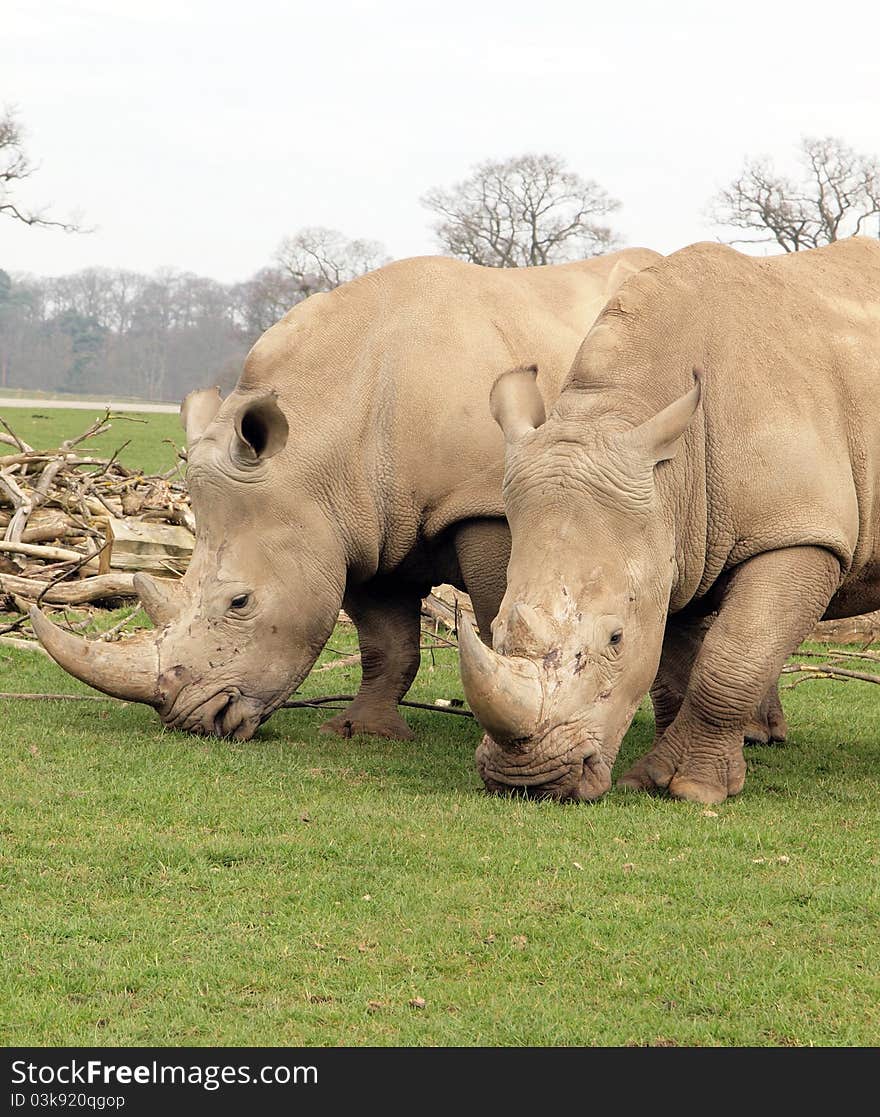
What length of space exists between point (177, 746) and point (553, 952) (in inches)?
135

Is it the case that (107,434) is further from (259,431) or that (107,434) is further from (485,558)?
(485,558)

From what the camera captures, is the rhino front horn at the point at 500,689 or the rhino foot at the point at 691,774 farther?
the rhino foot at the point at 691,774

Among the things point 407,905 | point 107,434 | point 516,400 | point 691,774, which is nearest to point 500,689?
point 407,905

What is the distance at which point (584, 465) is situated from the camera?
23.4ft

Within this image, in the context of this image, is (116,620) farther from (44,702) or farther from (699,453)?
(699,453)

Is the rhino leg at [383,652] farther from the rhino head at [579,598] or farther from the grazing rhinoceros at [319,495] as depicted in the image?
the rhino head at [579,598]

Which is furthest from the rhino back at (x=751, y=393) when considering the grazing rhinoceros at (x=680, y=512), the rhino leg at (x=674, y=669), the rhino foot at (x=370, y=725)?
the rhino foot at (x=370, y=725)

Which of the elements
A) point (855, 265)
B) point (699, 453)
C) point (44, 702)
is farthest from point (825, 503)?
point (44, 702)

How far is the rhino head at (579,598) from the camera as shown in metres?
6.85

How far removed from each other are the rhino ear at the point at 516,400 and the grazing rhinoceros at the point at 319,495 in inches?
25.2

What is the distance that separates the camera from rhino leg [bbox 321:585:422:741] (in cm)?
924

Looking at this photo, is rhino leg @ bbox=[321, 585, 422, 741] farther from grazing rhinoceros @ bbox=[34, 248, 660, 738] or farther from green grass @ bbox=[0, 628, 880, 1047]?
green grass @ bbox=[0, 628, 880, 1047]

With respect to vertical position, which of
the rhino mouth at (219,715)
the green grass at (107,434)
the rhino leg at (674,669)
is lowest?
the green grass at (107,434)

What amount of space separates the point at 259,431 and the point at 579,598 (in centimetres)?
230
